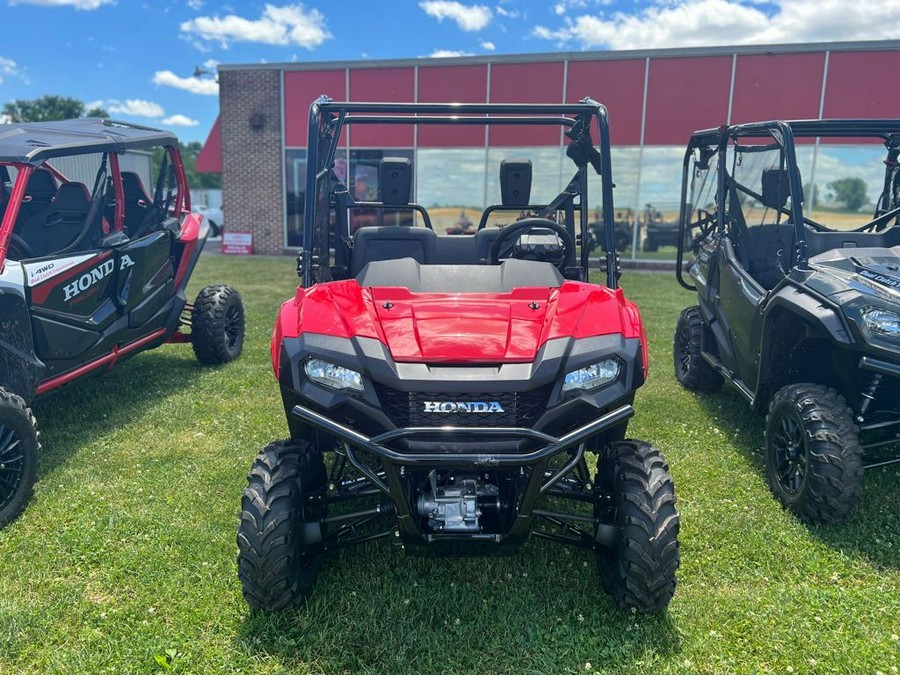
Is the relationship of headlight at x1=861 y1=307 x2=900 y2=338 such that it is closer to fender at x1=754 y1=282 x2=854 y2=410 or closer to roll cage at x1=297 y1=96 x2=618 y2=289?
fender at x1=754 y1=282 x2=854 y2=410

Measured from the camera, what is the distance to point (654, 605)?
2600 mm

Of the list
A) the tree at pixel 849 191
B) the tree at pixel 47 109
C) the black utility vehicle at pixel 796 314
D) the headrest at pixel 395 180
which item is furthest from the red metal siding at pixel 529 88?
the tree at pixel 47 109

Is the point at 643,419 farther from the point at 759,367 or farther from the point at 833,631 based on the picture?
the point at 833,631

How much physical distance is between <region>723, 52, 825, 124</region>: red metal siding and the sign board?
11151 millimetres

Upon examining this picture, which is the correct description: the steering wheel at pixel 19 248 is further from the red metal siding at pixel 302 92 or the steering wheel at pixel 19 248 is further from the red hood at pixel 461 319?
the red metal siding at pixel 302 92

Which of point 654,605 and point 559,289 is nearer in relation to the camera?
point 654,605

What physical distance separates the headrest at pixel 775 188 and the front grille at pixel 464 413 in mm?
2702

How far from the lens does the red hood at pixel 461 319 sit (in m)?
2.48

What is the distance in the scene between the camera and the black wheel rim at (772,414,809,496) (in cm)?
352

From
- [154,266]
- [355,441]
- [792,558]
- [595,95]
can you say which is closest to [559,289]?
[355,441]

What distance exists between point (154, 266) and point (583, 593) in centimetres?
412

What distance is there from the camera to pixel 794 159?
3840 mm

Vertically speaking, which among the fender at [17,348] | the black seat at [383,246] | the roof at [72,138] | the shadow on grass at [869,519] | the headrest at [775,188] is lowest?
the shadow on grass at [869,519]

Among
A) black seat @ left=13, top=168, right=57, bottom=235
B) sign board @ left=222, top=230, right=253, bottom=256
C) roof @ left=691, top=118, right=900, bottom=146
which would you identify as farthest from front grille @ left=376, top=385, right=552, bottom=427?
sign board @ left=222, top=230, right=253, bottom=256
